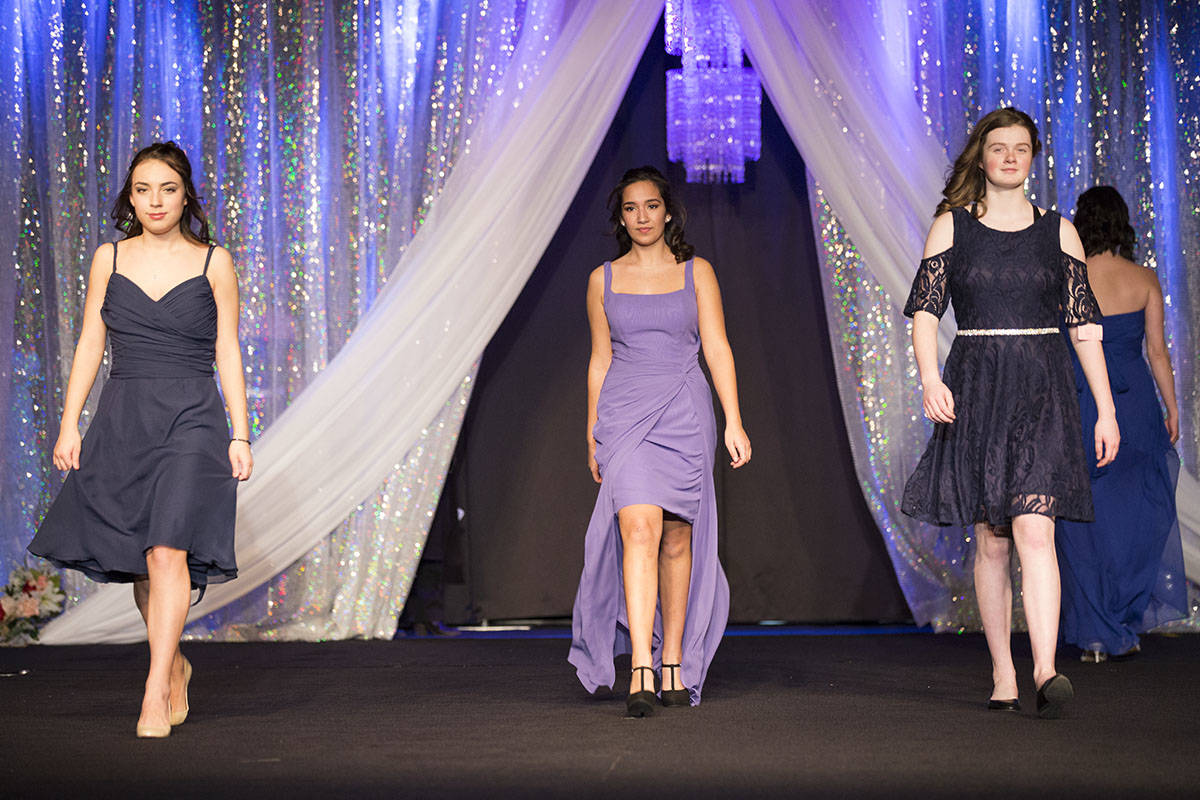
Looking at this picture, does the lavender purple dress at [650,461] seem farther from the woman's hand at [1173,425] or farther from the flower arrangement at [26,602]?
the flower arrangement at [26,602]

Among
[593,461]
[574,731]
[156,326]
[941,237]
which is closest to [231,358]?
[156,326]

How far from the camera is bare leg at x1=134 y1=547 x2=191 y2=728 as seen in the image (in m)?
3.28

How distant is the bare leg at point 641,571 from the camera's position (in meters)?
3.63

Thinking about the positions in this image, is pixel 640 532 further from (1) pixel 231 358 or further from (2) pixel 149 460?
(2) pixel 149 460

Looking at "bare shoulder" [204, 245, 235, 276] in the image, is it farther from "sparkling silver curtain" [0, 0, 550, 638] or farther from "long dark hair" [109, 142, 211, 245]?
"sparkling silver curtain" [0, 0, 550, 638]

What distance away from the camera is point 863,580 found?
5676mm

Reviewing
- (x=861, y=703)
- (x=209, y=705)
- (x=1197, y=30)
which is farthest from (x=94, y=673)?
(x=1197, y=30)

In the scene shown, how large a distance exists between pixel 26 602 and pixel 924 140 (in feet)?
12.9

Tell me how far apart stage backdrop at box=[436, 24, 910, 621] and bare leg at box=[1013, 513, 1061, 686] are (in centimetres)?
228

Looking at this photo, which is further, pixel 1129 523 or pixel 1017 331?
pixel 1129 523

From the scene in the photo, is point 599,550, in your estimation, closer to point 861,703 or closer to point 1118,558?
point 861,703

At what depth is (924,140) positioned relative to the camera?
530 cm

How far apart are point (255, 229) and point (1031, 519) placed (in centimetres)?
332

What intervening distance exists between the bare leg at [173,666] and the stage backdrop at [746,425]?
2.10 metres
